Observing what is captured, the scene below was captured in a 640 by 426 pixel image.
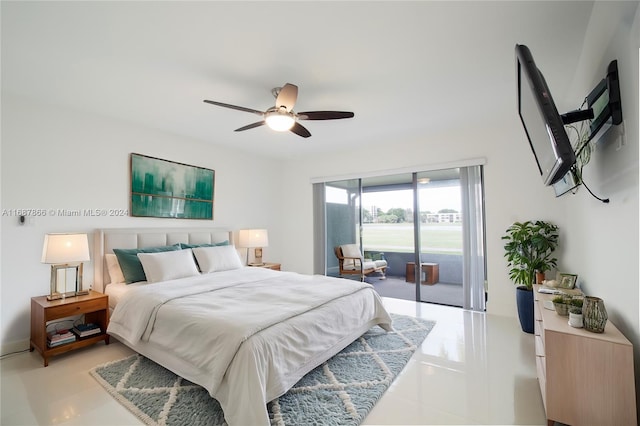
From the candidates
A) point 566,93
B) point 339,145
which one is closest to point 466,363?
point 566,93

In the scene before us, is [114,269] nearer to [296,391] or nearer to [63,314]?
[63,314]

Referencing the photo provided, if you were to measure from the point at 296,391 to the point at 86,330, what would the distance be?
2.28 meters

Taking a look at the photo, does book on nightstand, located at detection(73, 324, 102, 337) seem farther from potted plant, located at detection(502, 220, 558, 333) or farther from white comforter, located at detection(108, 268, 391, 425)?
potted plant, located at detection(502, 220, 558, 333)

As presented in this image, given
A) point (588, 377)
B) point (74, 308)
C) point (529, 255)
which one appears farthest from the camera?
point (529, 255)

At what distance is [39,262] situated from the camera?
2951 millimetres

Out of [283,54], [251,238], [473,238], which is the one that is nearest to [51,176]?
[251,238]

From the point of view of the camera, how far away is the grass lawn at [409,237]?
4.33 meters

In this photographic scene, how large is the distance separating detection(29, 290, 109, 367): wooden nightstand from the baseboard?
0.18 ft

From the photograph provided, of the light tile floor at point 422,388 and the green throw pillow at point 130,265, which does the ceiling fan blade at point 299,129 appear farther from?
the light tile floor at point 422,388

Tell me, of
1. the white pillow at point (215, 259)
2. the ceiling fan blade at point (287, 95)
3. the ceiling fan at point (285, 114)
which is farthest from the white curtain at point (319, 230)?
the ceiling fan blade at point (287, 95)

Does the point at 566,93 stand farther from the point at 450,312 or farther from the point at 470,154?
the point at 450,312

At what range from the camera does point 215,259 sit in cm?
381

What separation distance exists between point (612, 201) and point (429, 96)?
1.81 m

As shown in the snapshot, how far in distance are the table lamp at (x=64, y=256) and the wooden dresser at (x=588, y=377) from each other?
3864 mm
